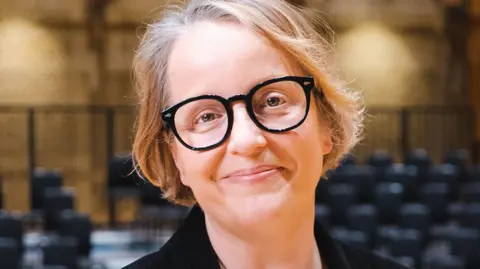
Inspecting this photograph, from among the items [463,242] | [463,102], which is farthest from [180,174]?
[463,102]

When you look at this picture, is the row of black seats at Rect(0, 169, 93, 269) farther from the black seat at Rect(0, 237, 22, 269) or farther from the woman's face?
the woman's face

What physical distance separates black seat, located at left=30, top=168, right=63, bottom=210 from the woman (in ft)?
17.0

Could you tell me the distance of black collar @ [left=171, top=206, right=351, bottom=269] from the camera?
40.3 inches

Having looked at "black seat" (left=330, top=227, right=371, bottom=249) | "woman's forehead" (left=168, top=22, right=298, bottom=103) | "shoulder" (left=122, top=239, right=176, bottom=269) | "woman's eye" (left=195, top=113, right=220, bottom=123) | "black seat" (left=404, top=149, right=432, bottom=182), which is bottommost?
"black seat" (left=330, top=227, right=371, bottom=249)

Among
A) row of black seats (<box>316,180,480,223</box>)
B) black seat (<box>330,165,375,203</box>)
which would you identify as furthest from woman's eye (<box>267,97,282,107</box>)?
black seat (<box>330,165,375,203</box>)

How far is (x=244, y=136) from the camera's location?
35.6 inches

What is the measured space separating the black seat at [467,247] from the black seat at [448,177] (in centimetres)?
170

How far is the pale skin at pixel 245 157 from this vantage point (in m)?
0.92

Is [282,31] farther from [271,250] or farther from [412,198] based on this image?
[412,198]

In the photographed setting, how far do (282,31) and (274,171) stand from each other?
0.59 ft

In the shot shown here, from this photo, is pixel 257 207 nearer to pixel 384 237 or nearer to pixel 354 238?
pixel 354 238

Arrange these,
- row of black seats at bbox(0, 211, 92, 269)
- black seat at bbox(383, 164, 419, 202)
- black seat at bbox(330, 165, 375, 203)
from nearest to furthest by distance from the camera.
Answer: row of black seats at bbox(0, 211, 92, 269)
black seat at bbox(330, 165, 375, 203)
black seat at bbox(383, 164, 419, 202)

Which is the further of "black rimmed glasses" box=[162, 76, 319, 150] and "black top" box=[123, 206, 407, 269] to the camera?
"black top" box=[123, 206, 407, 269]

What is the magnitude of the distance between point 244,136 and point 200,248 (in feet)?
0.67
